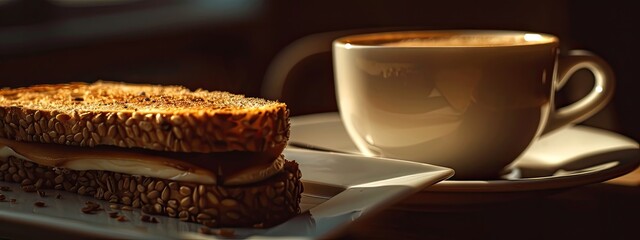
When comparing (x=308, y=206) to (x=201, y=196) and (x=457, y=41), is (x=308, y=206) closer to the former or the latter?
(x=201, y=196)

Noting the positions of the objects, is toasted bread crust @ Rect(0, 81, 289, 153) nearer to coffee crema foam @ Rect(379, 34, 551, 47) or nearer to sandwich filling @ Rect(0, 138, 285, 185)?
sandwich filling @ Rect(0, 138, 285, 185)

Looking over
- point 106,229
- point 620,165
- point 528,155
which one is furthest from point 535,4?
point 106,229

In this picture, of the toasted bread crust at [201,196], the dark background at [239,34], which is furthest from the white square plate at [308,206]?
the dark background at [239,34]

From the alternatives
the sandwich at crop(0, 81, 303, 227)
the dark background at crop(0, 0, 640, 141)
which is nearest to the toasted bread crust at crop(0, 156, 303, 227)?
the sandwich at crop(0, 81, 303, 227)

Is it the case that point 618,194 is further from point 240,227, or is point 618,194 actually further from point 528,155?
point 240,227

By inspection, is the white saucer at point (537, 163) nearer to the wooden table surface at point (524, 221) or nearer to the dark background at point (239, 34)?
the wooden table surface at point (524, 221)
